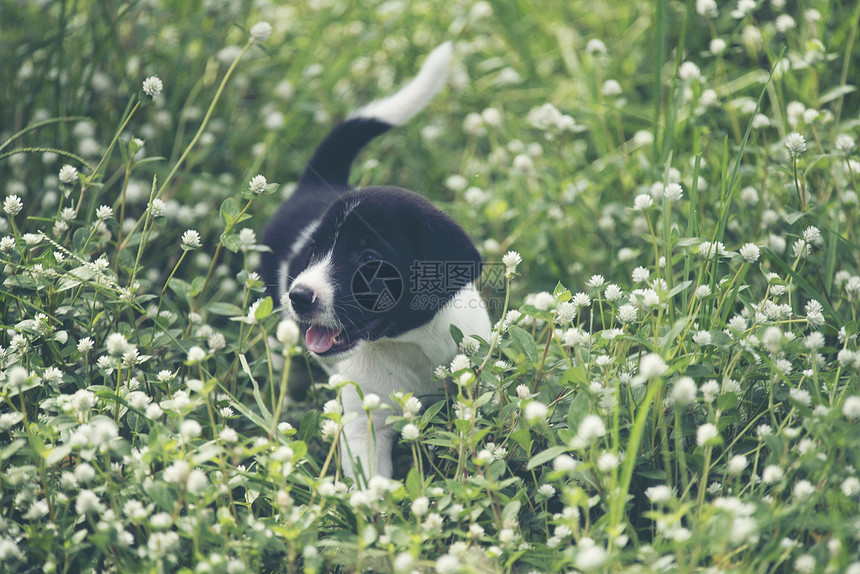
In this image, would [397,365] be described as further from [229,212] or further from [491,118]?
[491,118]

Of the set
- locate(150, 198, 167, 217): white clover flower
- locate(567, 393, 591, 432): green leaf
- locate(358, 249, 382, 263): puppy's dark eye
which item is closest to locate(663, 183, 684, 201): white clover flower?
locate(567, 393, 591, 432): green leaf

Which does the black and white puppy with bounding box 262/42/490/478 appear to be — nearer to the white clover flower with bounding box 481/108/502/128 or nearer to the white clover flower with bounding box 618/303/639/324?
the white clover flower with bounding box 618/303/639/324

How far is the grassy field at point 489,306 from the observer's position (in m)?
1.61

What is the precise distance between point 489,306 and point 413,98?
87 cm

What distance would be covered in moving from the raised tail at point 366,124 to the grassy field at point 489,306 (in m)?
0.20

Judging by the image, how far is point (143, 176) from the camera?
342 cm

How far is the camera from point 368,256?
213 centimetres

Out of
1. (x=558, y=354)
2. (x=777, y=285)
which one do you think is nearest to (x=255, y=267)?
(x=558, y=354)

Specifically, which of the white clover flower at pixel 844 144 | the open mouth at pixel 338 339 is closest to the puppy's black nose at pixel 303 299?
the open mouth at pixel 338 339

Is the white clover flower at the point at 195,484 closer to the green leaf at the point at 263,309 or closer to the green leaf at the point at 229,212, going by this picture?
the green leaf at the point at 263,309

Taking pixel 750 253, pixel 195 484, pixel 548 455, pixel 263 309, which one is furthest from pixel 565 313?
pixel 195 484

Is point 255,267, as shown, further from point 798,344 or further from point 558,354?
point 798,344

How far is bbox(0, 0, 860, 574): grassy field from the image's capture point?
1611mm

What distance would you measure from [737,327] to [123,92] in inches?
115
